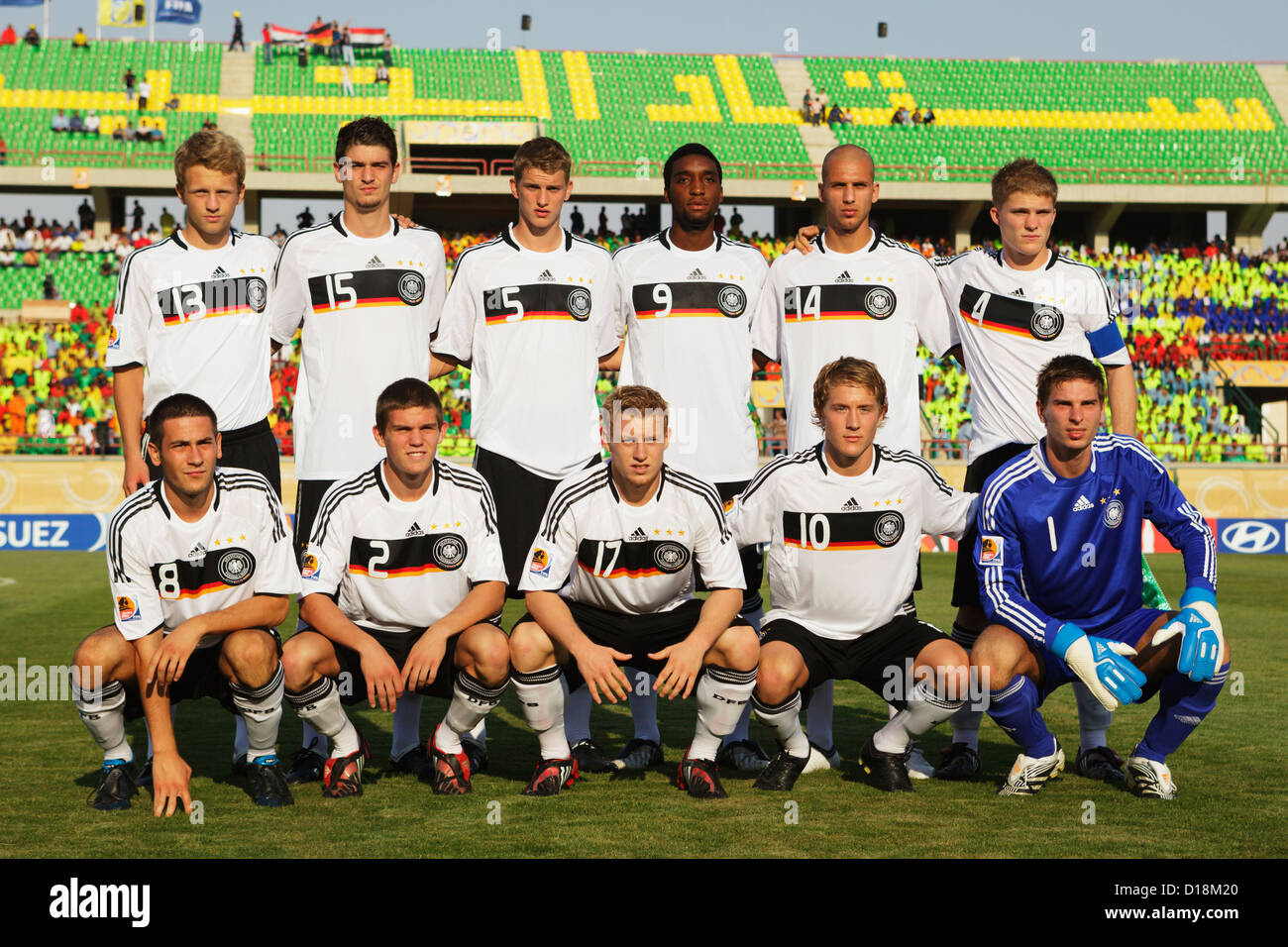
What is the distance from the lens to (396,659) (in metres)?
5.45

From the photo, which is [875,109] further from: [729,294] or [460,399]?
[729,294]

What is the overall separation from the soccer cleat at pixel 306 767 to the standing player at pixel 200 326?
24cm

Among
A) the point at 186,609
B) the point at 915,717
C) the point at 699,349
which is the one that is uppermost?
the point at 699,349

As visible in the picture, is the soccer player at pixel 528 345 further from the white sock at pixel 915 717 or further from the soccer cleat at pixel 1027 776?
the soccer cleat at pixel 1027 776

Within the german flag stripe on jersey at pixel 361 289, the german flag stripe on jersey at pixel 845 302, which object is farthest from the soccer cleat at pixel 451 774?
the german flag stripe on jersey at pixel 845 302

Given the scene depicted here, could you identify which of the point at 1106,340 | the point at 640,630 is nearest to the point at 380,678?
the point at 640,630

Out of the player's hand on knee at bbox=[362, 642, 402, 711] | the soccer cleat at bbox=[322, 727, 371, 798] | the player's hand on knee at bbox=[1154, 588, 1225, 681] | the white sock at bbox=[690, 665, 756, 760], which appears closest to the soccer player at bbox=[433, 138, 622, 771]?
the white sock at bbox=[690, 665, 756, 760]

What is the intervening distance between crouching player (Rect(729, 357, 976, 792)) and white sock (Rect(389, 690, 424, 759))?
1534 mm

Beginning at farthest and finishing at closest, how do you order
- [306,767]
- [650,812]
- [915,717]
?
[306,767]
[915,717]
[650,812]

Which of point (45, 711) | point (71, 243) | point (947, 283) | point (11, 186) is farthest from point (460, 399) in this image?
point (947, 283)

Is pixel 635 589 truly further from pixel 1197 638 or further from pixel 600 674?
pixel 1197 638

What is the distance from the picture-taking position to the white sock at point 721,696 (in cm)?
534

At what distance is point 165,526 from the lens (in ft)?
17.1

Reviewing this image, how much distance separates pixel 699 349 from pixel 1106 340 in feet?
6.01
